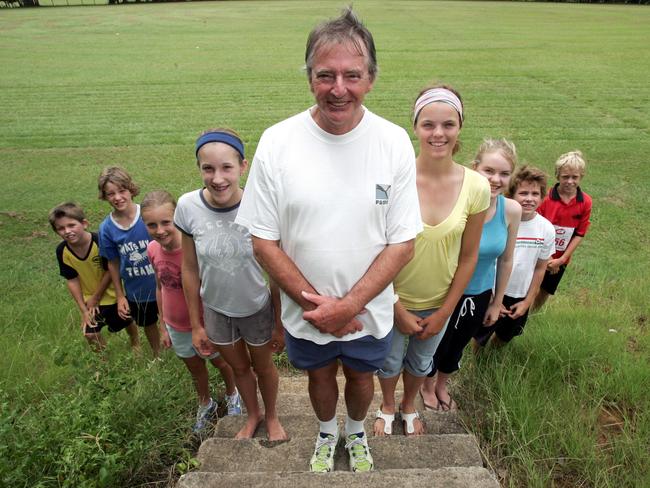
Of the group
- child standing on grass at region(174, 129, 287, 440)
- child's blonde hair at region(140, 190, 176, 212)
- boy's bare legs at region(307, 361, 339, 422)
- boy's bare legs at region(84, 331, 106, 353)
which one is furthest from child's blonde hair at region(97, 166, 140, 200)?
boy's bare legs at region(307, 361, 339, 422)

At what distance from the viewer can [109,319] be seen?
166 inches

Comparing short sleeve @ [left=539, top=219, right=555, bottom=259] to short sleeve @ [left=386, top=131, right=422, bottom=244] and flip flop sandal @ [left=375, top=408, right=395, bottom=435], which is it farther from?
short sleeve @ [left=386, top=131, right=422, bottom=244]

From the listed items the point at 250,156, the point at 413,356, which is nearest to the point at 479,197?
the point at 413,356

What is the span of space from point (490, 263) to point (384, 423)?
1186mm

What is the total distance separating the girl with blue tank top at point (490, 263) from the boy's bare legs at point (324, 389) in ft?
2.74

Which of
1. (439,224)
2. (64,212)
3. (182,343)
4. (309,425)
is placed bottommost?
(309,425)

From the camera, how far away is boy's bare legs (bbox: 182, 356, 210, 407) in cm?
330

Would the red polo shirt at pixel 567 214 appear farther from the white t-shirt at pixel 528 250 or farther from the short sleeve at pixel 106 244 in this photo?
the short sleeve at pixel 106 244

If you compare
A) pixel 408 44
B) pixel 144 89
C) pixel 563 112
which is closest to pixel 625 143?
pixel 563 112

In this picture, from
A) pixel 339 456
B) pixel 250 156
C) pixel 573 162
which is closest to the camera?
pixel 339 456

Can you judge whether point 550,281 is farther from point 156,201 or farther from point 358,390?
point 156,201

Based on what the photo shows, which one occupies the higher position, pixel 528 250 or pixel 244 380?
pixel 528 250

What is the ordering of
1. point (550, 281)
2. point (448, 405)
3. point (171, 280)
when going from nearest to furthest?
point (171, 280) < point (448, 405) < point (550, 281)

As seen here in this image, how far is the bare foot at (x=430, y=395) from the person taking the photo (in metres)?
3.45
